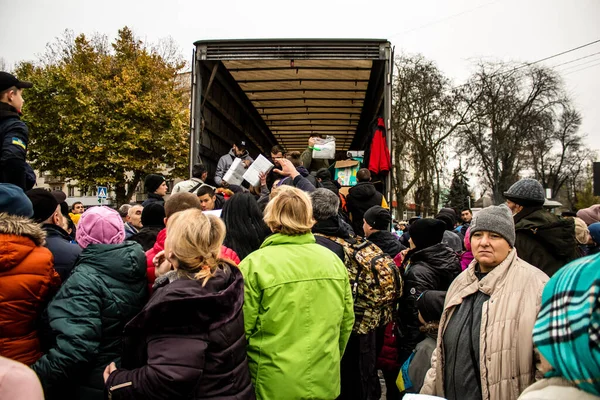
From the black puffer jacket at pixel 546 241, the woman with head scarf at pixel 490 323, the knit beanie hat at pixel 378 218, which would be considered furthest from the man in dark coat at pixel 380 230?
the woman with head scarf at pixel 490 323

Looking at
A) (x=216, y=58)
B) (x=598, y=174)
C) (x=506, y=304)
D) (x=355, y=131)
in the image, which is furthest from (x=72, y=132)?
(x=506, y=304)

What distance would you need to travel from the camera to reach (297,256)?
268 centimetres

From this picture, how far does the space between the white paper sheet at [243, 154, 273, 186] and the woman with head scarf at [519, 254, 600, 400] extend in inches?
224

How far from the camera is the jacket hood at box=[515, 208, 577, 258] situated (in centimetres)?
326

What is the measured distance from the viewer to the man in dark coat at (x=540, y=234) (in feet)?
10.7

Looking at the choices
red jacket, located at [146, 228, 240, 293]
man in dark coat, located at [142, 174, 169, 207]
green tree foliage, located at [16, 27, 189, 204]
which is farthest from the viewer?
green tree foliage, located at [16, 27, 189, 204]

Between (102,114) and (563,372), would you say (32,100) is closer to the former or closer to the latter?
(102,114)

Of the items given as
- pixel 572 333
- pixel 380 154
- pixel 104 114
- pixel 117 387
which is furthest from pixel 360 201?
pixel 104 114

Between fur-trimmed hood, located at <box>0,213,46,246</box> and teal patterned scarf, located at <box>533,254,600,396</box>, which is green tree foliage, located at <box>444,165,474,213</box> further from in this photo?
teal patterned scarf, located at <box>533,254,600,396</box>

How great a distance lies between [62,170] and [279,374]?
25.0 meters

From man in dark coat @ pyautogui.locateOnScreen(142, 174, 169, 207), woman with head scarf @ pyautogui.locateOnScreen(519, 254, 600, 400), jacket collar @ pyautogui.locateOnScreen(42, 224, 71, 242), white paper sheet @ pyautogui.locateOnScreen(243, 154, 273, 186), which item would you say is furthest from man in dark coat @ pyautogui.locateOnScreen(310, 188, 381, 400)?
white paper sheet @ pyautogui.locateOnScreen(243, 154, 273, 186)

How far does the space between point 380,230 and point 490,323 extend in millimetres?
2256

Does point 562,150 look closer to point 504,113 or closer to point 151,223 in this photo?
point 504,113

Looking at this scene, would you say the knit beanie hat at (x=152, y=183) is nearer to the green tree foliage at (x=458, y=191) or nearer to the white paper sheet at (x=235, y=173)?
the white paper sheet at (x=235, y=173)
